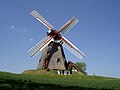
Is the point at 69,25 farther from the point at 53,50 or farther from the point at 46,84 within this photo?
the point at 46,84

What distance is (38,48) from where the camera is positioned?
5400 centimetres

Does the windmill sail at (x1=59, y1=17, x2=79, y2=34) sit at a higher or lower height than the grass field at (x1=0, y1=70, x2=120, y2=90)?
higher

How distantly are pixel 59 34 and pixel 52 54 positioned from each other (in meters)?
4.55

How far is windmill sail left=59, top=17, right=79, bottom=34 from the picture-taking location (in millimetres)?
58144

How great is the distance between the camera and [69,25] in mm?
60406

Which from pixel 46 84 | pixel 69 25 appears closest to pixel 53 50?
pixel 69 25

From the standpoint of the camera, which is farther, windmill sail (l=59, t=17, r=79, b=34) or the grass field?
windmill sail (l=59, t=17, r=79, b=34)

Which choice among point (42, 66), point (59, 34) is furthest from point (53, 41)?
point (42, 66)

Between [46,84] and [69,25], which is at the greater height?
[69,25]

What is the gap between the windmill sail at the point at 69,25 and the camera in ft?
191

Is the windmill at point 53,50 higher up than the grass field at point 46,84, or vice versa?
the windmill at point 53,50

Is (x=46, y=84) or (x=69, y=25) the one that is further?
(x=69, y=25)

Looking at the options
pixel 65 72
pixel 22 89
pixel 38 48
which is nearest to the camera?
pixel 22 89

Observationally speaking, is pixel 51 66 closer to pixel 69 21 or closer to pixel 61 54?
pixel 61 54
